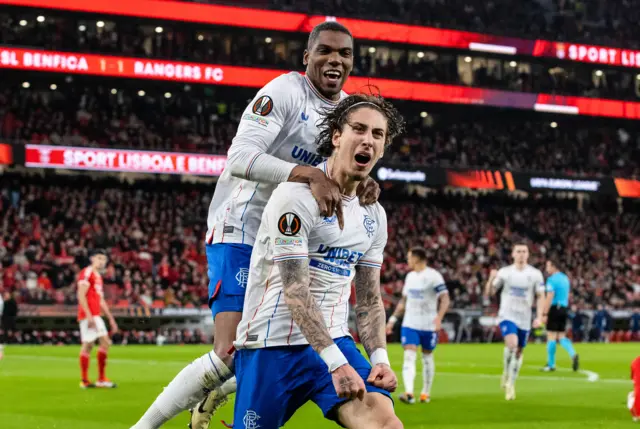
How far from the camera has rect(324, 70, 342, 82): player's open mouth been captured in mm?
6523

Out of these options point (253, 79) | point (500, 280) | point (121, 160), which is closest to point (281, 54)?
point (253, 79)

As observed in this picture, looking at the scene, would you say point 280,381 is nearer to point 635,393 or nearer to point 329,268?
point 329,268

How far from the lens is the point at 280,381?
16.9 feet

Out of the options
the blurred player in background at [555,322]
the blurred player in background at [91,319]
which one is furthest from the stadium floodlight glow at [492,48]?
the blurred player in background at [91,319]

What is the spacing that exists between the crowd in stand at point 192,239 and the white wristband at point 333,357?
26.1 metres

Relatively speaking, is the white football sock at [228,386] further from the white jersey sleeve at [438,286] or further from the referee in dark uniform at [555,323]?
the referee in dark uniform at [555,323]

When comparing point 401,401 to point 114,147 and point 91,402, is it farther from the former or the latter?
point 114,147

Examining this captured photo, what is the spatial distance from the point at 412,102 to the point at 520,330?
33.2 meters

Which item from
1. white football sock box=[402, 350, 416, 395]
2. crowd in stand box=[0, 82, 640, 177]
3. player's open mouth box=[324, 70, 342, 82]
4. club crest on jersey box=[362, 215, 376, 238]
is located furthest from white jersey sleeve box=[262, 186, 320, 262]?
crowd in stand box=[0, 82, 640, 177]

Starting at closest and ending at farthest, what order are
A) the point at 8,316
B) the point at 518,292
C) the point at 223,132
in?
the point at 518,292 → the point at 8,316 → the point at 223,132

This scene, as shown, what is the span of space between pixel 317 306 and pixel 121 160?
118 ft

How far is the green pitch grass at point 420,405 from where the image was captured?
12586 millimetres

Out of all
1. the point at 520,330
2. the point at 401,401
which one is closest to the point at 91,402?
the point at 401,401

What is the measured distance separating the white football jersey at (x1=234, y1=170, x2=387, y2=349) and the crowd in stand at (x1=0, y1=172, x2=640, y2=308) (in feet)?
84.1
